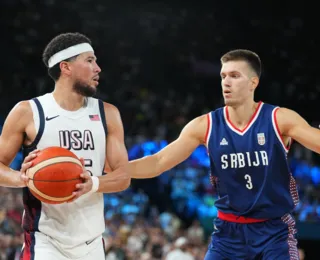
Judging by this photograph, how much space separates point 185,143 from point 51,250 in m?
1.40

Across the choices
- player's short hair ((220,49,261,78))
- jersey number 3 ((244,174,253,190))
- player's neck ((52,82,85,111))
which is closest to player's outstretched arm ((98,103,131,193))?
player's neck ((52,82,85,111))

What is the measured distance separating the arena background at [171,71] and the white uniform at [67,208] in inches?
331

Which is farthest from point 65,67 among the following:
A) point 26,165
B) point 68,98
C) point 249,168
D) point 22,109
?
point 249,168

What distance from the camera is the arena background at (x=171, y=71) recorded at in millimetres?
15383

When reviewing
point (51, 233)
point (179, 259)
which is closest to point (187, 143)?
point (51, 233)

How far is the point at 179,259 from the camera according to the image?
11500mm

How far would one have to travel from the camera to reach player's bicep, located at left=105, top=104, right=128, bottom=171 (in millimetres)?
5035

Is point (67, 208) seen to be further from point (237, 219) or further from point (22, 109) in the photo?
point (237, 219)

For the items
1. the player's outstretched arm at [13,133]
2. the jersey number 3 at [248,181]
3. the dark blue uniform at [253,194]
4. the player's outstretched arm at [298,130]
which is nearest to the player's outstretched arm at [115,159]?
the player's outstretched arm at [13,133]

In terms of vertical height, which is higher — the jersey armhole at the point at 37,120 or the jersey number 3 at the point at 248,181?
the jersey armhole at the point at 37,120

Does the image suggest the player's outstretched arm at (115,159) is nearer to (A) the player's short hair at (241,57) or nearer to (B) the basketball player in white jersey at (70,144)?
(B) the basketball player in white jersey at (70,144)

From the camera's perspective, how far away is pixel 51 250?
4.80 meters

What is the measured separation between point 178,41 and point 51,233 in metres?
15.9

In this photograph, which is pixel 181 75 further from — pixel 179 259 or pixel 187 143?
pixel 187 143
